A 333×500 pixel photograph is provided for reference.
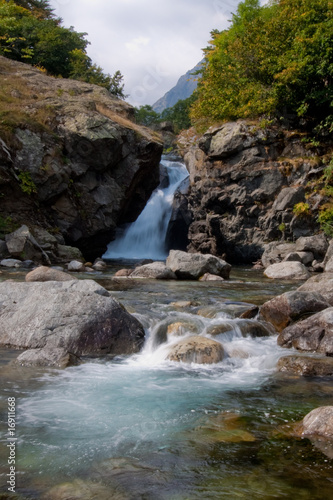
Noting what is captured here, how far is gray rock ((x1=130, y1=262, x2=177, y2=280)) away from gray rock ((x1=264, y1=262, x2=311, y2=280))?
4084mm

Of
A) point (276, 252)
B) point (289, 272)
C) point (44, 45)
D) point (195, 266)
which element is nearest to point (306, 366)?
point (195, 266)

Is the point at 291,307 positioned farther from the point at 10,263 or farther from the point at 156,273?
the point at 10,263

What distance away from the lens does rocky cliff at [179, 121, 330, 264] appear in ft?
66.8

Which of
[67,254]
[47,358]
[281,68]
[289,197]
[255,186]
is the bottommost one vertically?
[47,358]

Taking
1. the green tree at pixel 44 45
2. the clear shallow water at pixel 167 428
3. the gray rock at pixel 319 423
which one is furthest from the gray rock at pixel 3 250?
the green tree at pixel 44 45

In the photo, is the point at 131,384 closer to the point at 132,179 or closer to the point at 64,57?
the point at 132,179

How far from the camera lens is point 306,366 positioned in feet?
18.7

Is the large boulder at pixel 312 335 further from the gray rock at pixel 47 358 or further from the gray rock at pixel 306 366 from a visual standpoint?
the gray rock at pixel 47 358

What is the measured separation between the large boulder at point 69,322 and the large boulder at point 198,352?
770 millimetres

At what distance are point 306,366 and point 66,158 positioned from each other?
17071 mm

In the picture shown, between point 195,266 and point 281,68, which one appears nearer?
point 195,266

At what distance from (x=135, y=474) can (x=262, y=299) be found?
7835 mm

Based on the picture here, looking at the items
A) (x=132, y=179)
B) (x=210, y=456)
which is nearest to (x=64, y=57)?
(x=132, y=179)

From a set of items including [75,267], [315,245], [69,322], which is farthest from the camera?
[315,245]
